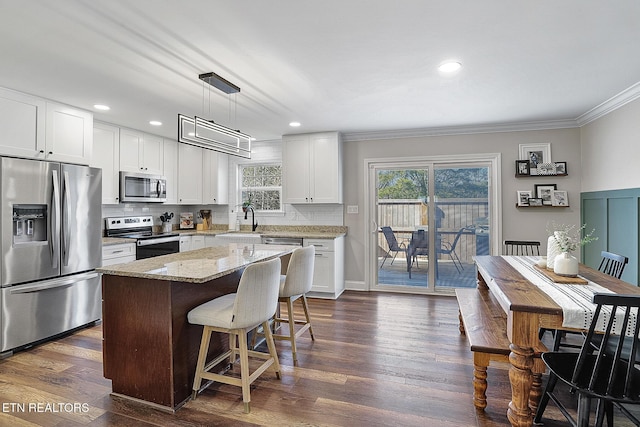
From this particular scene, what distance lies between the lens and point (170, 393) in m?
2.15

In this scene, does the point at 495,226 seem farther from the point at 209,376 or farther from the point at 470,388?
the point at 209,376

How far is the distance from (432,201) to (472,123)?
1173 mm

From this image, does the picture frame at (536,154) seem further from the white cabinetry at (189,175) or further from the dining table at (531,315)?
the white cabinetry at (189,175)

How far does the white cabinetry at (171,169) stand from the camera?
17.1ft

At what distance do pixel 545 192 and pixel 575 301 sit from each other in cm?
320

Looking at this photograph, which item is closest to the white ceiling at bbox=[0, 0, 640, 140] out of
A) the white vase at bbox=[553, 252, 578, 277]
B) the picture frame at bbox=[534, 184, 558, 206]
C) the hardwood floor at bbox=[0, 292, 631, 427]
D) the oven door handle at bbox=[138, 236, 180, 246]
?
the picture frame at bbox=[534, 184, 558, 206]

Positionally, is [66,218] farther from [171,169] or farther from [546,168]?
[546,168]

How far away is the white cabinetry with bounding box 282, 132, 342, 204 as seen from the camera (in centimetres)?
494

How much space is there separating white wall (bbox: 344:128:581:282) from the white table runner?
7.92 ft

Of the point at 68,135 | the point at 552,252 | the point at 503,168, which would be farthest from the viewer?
the point at 503,168

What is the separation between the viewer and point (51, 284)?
3258 mm

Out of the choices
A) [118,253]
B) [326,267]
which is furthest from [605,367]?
[118,253]

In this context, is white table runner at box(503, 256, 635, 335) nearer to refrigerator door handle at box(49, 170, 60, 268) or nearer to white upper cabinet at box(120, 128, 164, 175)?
refrigerator door handle at box(49, 170, 60, 268)

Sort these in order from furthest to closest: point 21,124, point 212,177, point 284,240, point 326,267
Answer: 1. point 212,177
2. point 284,240
3. point 326,267
4. point 21,124
